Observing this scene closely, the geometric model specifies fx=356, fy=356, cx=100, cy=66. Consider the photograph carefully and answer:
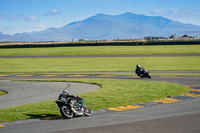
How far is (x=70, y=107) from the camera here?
1501cm

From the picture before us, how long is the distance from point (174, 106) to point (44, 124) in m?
6.91

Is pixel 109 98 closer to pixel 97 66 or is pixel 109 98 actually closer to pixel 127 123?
pixel 127 123

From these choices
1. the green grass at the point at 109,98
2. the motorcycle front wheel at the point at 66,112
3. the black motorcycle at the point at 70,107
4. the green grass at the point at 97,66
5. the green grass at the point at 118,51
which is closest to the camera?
the motorcycle front wheel at the point at 66,112

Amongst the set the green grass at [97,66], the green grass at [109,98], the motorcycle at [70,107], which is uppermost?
the motorcycle at [70,107]

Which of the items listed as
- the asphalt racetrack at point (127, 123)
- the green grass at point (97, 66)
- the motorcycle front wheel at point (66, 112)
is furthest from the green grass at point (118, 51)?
the motorcycle front wheel at point (66, 112)

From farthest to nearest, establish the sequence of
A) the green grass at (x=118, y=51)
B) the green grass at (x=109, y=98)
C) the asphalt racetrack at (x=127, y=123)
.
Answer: the green grass at (x=118, y=51) → the green grass at (x=109, y=98) → the asphalt racetrack at (x=127, y=123)

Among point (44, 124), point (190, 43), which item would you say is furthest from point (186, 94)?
point (190, 43)

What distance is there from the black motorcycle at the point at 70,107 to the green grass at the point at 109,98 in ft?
4.31

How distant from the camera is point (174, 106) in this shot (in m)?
17.6

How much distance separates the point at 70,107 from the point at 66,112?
27 cm

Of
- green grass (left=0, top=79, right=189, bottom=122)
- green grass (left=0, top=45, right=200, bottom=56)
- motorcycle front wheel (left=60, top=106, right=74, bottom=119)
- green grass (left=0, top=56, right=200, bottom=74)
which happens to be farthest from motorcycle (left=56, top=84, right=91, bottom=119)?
green grass (left=0, top=45, right=200, bottom=56)

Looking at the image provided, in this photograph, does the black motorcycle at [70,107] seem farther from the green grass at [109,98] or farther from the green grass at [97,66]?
the green grass at [97,66]

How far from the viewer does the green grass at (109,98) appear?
16.1m

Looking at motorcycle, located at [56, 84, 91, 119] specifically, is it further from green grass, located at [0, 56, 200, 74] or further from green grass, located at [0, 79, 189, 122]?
green grass, located at [0, 56, 200, 74]
